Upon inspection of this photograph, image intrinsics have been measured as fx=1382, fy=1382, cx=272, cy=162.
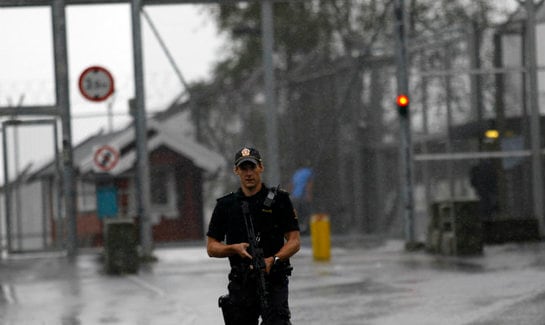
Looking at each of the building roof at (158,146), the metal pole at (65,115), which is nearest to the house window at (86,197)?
the metal pole at (65,115)

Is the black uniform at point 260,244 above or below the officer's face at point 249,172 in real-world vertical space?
below

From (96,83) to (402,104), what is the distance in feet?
16.9

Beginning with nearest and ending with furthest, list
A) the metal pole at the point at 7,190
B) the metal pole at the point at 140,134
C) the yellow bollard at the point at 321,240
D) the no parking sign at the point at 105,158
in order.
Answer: the yellow bollard at the point at 321,240 → the no parking sign at the point at 105,158 → the metal pole at the point at 140,134 → the metal pole at the point at 7,190

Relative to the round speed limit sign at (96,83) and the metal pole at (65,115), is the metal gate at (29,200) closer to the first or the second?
the metal pole at (65,115)

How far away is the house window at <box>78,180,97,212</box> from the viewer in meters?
24.9

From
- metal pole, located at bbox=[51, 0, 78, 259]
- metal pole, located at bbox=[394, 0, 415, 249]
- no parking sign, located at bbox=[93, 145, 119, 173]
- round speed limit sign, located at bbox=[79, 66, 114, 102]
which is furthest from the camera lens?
metal pole, located at bbox=[51, 0, 78, 259]

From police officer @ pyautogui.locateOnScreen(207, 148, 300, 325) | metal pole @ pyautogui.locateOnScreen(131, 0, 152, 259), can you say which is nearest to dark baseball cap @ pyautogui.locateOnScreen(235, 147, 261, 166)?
police officer @ pyautogui.locateOnScreen(207, 148, 300, 325)

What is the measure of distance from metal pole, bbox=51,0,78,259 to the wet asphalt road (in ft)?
5.05

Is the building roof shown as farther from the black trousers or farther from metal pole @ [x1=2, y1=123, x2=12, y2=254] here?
the black trousers

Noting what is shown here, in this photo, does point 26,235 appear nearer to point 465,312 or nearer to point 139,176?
point 139,176

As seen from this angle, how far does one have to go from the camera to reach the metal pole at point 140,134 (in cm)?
2388

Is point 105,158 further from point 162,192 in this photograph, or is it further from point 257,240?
point 257,240

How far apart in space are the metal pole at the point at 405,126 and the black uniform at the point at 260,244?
14148 mm

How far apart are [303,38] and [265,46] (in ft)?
2.59
